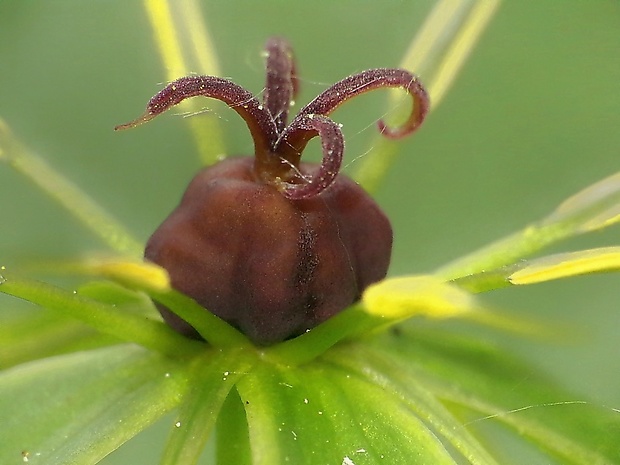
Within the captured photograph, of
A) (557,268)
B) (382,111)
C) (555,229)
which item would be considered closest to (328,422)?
(557,268)

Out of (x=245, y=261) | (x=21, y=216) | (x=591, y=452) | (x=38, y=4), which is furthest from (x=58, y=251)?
(x=591, y=452)

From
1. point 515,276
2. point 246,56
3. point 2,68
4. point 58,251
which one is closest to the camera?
point 515,276

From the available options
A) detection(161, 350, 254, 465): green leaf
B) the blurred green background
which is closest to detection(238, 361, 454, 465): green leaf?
detection(161, 350, 254, 465): green leaf

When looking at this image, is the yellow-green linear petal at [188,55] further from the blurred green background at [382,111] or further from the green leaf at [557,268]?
the green leaf at [557,268]

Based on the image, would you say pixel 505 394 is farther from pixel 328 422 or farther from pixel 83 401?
pixel 83 401

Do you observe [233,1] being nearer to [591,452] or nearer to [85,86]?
[85,86]
